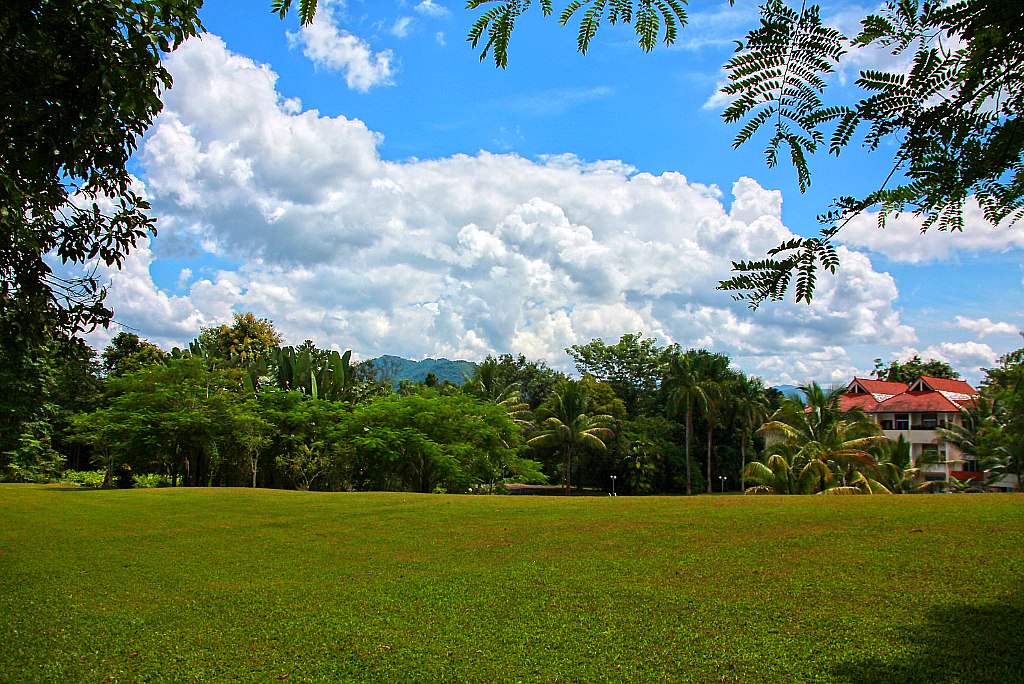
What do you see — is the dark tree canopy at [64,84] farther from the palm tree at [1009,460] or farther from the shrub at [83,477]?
the palm tree at [1009,460]

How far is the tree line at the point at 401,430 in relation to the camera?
26.3 m

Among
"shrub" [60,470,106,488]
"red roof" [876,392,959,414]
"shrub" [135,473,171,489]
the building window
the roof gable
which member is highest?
the roof gable

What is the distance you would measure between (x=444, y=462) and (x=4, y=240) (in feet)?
73.4

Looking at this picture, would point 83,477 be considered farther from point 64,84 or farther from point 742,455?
point 742,455

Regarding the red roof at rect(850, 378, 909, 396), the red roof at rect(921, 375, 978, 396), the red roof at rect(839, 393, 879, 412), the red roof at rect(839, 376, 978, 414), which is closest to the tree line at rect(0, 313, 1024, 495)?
the red roof at rect(839, 376, 978, 414)

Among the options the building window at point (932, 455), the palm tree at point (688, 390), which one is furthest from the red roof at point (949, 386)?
the palm tree at point (688, 390)

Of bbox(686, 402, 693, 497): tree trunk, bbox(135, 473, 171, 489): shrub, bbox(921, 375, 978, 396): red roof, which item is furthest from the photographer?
bbox(921, 375, 978, 396): red roof

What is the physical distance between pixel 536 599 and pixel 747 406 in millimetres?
38854

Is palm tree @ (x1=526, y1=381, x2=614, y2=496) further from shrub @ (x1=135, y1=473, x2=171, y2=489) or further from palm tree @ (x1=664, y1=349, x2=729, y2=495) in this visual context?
shrub @ (x1=135, y1=473, x2=171, y2=489)

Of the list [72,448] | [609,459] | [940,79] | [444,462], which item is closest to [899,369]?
[609,459]

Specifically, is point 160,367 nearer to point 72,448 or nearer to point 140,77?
point 72,448

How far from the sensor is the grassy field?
221 inches

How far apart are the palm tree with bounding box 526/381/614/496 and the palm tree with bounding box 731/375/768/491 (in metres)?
8.58

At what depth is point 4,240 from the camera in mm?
4617
